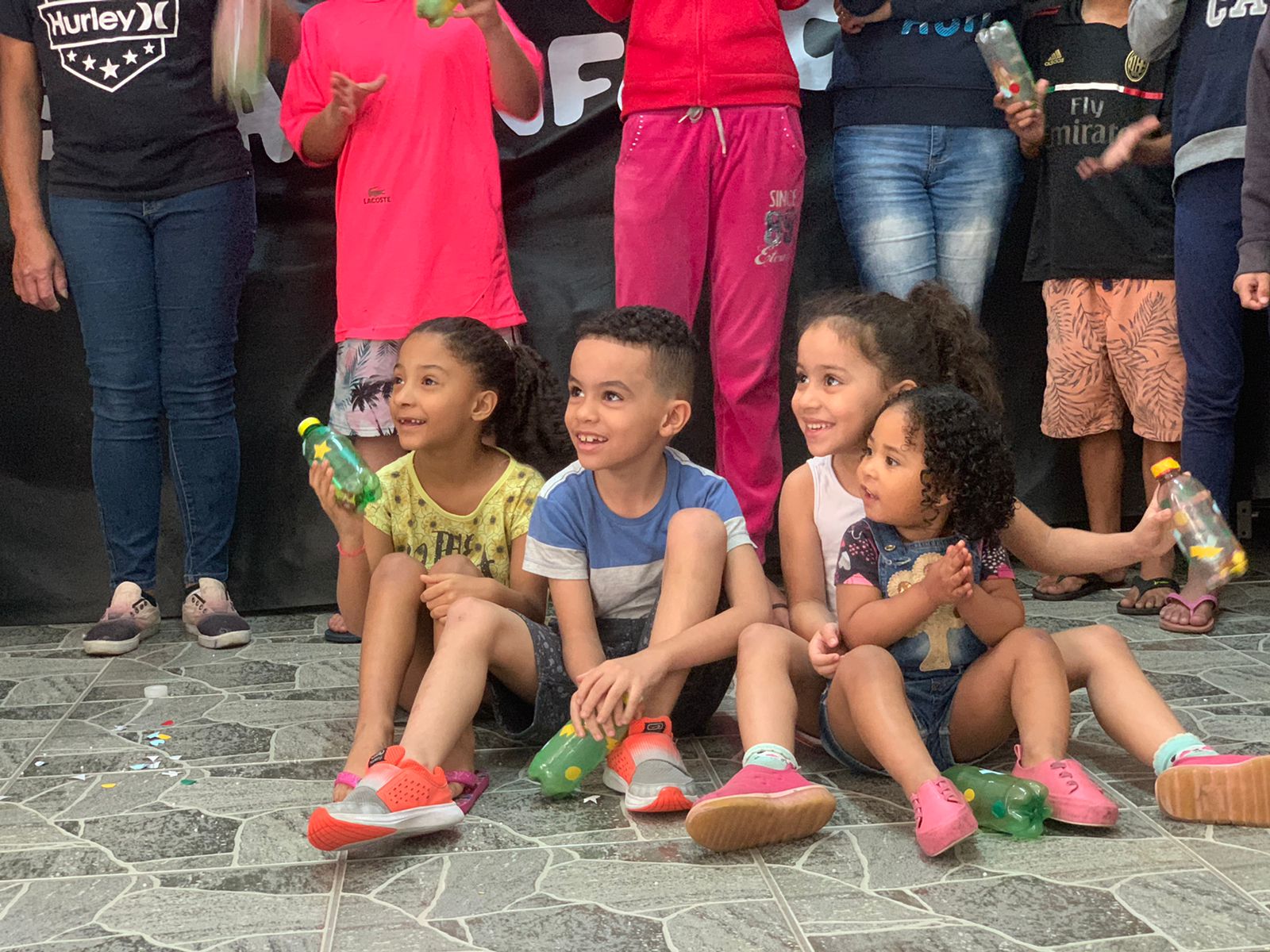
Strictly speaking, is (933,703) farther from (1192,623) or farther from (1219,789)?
(1192,623)

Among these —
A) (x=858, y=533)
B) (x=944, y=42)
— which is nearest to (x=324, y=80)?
(x=944, y=42)

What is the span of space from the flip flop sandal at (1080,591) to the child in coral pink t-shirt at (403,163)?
1.51 m

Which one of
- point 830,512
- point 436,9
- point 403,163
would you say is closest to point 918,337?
point 830,512

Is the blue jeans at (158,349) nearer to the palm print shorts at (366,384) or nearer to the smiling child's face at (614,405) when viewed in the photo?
the palm print shorts at (366,384)

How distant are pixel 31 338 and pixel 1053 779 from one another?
2810 millimetres

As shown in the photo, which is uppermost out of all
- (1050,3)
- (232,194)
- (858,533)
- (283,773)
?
(1050,3)

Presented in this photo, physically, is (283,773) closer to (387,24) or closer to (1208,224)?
(387,24)

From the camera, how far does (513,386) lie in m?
2.61

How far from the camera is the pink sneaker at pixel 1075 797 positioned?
1.92m

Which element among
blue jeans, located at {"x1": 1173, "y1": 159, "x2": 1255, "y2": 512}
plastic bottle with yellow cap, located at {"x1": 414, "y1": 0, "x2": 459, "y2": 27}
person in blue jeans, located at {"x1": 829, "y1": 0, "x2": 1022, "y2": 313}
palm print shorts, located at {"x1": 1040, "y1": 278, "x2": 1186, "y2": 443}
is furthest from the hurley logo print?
blue jeans, located at {"x1": 1173, "y1": 159, "x2": 1255, "y2": 512}

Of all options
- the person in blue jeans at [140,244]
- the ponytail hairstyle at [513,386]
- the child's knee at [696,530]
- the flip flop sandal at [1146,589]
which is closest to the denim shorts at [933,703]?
the child's knee at [696,530]

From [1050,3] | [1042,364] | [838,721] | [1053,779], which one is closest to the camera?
[1053,779]

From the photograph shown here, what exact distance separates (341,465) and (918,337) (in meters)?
1.03

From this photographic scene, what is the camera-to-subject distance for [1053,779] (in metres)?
1.96
